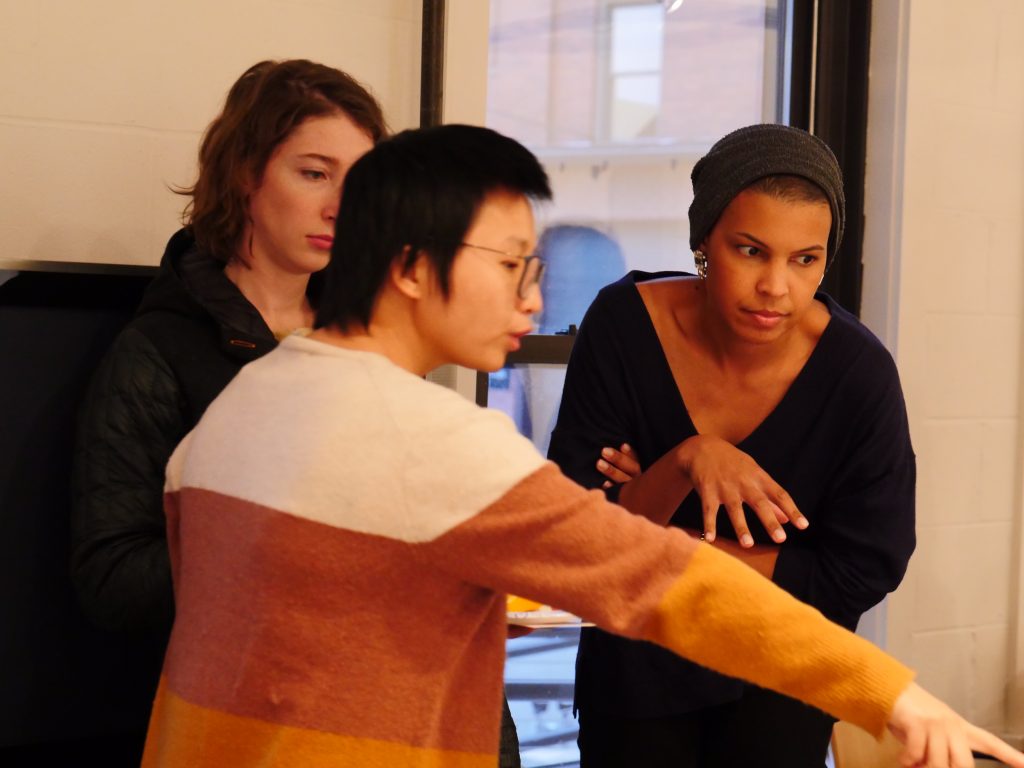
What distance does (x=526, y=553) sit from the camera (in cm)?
93

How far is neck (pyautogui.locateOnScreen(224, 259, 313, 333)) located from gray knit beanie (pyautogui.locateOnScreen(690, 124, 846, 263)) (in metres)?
0.58

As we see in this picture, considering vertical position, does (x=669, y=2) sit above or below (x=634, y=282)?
above

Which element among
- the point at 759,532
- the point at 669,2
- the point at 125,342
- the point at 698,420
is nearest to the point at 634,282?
the point at 698,420

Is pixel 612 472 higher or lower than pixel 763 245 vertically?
lower

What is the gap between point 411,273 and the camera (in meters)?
1.02

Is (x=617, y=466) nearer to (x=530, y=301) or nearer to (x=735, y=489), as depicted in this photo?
(x=735, y=489)

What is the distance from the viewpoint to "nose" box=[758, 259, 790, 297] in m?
1.59

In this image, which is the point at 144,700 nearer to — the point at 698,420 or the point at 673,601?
the point at 698,420

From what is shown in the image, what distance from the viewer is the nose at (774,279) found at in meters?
1.59

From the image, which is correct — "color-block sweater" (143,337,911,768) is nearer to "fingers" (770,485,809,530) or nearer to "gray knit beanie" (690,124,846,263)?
"fingers" (770,485,809,530)

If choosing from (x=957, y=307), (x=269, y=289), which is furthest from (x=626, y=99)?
(x=269, y=289)

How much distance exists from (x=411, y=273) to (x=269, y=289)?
0.70 metres

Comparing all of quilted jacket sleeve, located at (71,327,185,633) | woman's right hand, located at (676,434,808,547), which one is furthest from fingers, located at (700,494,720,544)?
quilted jacket sleeve, located at (71,327,185,633)

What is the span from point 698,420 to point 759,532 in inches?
7.1
